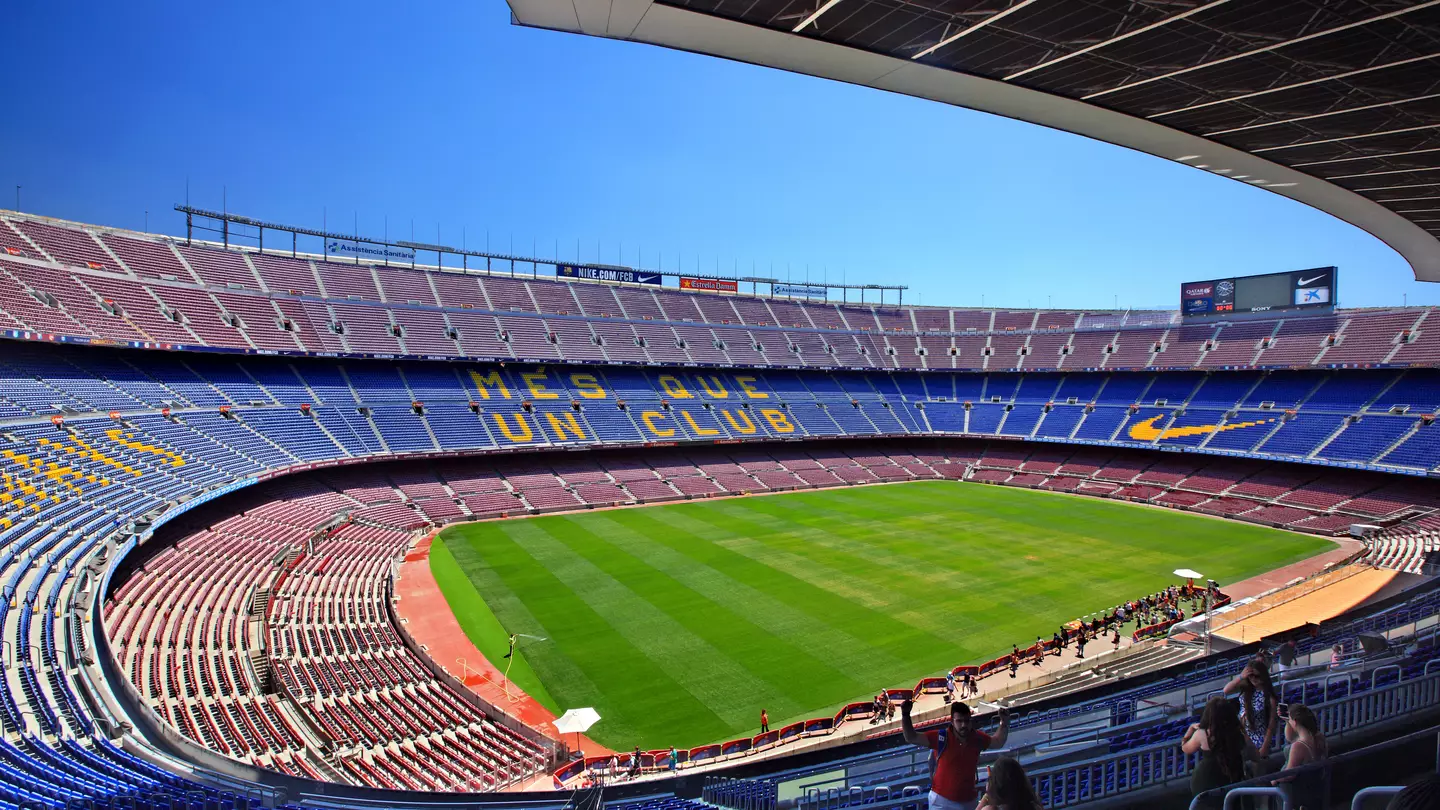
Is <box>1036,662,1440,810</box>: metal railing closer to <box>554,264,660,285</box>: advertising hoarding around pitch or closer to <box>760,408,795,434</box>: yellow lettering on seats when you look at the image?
<box>760,408,795,434</box>: yellow lettering on seats

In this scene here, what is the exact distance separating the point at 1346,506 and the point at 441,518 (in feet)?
160

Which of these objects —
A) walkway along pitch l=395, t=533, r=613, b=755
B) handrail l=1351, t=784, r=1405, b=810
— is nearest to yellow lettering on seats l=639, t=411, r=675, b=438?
walkway along pitch l=395, t=533, r=613, b=755

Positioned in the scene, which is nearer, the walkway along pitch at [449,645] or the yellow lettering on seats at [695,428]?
the walkway along pitch at [449,645]

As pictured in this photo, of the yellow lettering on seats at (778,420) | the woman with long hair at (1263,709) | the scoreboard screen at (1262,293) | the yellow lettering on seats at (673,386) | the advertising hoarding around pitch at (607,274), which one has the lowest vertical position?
the woman with long hair at (1263,709)

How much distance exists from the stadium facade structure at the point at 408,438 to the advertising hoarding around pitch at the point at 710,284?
1256 millimetres

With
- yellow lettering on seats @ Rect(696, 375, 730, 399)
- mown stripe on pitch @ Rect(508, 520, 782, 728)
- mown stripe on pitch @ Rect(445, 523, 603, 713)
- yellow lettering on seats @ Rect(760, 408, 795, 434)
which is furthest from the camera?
yellow lettering on seats @ Rect(696, 375, 730, 399)

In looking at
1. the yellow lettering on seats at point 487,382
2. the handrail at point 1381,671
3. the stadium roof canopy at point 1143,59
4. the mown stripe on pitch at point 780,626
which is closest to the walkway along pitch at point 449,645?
the mown stripe on pitch at point 780,626

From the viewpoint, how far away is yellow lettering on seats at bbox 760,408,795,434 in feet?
186

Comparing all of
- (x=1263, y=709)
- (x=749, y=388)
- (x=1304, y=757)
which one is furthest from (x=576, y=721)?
(x=749, y=388)

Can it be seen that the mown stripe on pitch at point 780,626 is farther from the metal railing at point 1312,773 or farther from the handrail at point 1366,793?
the handrail at point 1366,793

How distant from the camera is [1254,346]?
5141 centimetres

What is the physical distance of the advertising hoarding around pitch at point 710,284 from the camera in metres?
67.6

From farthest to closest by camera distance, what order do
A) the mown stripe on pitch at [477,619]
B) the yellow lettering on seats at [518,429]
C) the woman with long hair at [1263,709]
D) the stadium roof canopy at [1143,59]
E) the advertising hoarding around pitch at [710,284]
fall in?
the advertising hoarding around pitch at [710,284] < the yellow lettering on seats at [518,429] < the mown stripe on pitch at [477,619] < the stadium roof canopy at [1143,59] < the woman with long hair at [1263,709]

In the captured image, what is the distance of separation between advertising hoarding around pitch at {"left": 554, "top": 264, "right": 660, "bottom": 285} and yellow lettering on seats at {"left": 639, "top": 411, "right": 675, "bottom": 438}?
16.3m
